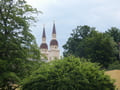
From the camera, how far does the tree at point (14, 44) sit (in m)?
28.2

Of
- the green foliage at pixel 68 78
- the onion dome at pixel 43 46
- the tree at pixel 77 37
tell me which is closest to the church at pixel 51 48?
the onion dome at pixel 43 46

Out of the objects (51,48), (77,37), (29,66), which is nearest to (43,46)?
(51,48)

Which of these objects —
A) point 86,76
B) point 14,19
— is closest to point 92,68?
point 86,76

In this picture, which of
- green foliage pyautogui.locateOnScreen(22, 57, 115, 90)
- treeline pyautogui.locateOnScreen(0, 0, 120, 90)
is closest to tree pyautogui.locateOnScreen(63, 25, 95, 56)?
treeline pyautogui.locateOnScreen(0, 0, 120, 90)

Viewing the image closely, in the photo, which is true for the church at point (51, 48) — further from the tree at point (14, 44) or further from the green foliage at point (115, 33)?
the tree at point (14, 44)

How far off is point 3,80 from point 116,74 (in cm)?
1749

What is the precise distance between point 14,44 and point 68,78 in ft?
32.2

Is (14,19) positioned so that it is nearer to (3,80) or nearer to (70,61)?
(3,80)

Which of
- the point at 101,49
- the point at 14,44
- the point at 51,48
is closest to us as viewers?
the point at 14,44

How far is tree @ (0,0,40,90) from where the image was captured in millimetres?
28250

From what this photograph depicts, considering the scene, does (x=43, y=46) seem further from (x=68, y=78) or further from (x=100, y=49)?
(x=68, y=78)

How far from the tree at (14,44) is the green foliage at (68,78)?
22.2ft

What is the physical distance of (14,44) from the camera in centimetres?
2833

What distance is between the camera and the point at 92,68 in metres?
22.0
